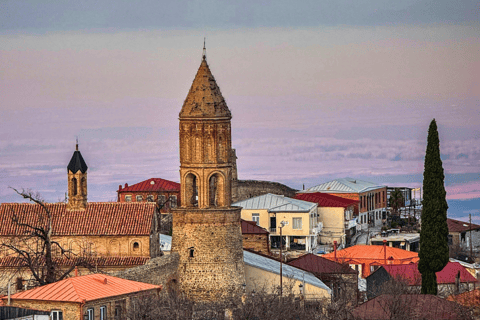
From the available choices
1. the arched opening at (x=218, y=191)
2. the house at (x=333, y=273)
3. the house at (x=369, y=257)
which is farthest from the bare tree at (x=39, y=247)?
the house at (x=369, y=257)

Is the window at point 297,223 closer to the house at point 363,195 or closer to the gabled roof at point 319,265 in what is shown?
the house at point 363,195

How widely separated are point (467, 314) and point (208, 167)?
56.7 feet

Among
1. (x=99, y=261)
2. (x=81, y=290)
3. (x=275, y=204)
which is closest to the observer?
(x=81, y=290)

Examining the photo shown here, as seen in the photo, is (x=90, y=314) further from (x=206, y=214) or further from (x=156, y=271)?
(x=206, y=214)

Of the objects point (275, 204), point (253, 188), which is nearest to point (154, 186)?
point (253, 188)

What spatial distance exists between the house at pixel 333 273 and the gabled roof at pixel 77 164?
14624mm

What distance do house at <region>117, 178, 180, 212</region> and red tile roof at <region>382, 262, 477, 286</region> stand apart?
88.7ft

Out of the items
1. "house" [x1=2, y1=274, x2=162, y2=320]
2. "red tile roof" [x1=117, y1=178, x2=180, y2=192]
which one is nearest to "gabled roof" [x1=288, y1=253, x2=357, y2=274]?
"house" [x1=2, y1=274, x2=162, y2=320]

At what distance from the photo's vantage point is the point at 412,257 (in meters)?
103

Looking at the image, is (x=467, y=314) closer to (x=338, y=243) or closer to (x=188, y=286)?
(x=188, y=286)

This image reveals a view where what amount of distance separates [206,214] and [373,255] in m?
22.5

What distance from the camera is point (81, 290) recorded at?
71.0 metres

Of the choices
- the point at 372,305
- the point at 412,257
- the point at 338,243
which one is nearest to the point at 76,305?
the point at 372,305

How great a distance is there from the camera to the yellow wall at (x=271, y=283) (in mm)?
85644
